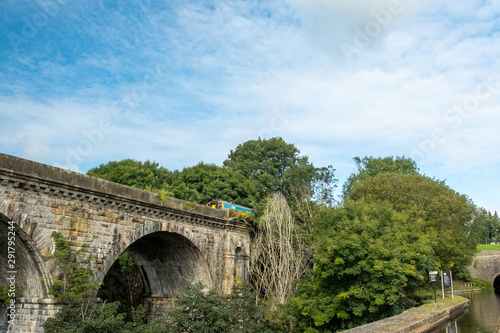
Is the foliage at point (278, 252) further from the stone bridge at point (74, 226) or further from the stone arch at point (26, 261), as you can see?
the stone arch at point (26, 261)

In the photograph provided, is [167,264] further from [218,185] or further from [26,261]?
[26,261]

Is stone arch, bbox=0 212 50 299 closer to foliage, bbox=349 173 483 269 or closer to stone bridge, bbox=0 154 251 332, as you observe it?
stone bridge, bbox=0 154 251 332

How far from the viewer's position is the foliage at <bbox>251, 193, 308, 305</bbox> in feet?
70.0

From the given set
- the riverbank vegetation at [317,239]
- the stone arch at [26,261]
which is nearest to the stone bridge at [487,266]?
the riverbank vegetation at [317,239]

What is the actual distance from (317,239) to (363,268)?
3.23 meters

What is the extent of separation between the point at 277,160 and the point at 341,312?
20.1 meters

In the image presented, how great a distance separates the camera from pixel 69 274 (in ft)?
40.6

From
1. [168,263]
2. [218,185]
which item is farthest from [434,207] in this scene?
[168,263]

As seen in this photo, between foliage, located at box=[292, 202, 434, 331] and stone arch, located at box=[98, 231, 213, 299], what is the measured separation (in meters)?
5.66

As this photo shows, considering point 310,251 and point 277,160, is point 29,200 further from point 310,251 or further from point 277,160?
point 277,160

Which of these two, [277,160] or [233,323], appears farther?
[277,160]

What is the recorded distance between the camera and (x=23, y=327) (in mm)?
12070

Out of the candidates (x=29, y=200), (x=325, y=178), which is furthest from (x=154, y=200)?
(x=325, y=178)

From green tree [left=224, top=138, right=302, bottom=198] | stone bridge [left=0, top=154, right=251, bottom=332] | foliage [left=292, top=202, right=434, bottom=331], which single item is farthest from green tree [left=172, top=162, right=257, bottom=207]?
foliage [left=292, top=202, right=434, bottom=331]
